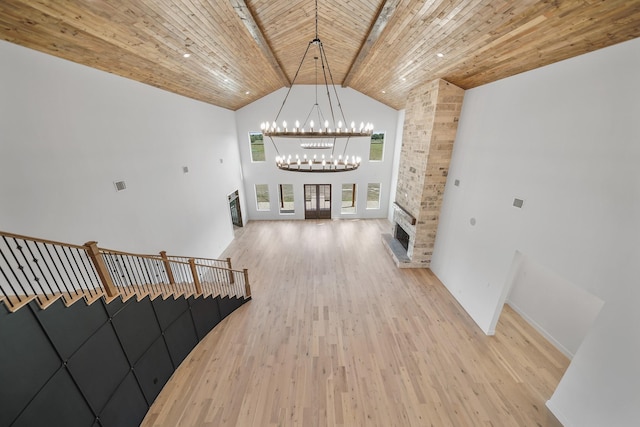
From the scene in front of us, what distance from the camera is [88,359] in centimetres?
270

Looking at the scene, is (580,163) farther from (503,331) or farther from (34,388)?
(34,388)

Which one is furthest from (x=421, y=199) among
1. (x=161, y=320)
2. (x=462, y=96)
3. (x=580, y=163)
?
(x=161, y=320)

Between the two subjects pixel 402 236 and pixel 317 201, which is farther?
pixel 317 201

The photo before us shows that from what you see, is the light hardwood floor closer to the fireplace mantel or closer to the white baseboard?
the white baseboard

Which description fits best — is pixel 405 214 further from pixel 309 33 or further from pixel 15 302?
pixel 15 302

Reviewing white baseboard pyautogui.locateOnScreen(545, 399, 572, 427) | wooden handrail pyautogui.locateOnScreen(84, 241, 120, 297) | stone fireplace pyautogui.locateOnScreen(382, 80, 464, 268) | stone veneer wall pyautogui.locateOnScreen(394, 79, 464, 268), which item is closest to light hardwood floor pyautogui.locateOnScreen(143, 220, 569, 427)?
white baseboard pyautogui.locateOnScreen(545, 399, 572, 427)

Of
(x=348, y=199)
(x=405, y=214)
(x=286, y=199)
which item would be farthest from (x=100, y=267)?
(x=348, y=199)

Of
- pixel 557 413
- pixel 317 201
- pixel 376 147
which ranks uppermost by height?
pixel 376 147

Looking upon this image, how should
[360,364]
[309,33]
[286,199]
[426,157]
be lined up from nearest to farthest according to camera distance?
1. [360,364]
2. [309,33]
3. [426,157]
4. [286,199]

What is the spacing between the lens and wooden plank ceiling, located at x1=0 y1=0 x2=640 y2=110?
246 cm

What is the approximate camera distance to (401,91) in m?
7.20

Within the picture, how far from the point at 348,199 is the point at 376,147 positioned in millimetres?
2909

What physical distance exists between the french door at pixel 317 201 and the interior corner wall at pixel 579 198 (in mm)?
7019

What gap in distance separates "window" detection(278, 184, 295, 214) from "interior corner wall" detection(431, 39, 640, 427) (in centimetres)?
821
